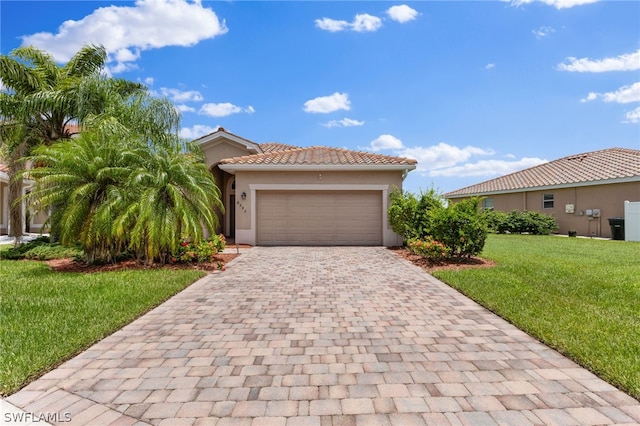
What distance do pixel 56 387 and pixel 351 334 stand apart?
10.3 feet

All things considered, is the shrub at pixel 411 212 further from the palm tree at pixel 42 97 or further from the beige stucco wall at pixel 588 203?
the beige stucco wall at pixel 588 203

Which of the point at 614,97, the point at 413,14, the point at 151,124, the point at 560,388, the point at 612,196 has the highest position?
the point at 413,14

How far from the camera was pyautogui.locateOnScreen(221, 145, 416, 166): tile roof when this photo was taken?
14.1m

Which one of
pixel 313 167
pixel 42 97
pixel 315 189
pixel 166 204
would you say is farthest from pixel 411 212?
pixel 42 97

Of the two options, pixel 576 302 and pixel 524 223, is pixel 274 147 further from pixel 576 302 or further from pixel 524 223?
pixel 576 302

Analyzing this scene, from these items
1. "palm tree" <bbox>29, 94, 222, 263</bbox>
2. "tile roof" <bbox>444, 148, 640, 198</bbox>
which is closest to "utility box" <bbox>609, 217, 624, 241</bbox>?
"tile roof" <bbox>444, 148, 640, 198</bbox>

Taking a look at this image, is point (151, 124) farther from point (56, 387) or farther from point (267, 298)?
point (56, 387)

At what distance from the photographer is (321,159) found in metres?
14.8

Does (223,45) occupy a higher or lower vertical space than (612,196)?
higher

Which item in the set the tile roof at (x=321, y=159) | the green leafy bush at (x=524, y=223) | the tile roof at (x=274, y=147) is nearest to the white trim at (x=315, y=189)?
the tile roof at (x=321, y=159)

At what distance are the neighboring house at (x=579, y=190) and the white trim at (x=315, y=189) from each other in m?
5.27

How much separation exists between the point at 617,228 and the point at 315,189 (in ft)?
52.4

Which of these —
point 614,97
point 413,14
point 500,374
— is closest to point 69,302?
point 500,374

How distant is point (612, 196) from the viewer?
17812 millimetres
